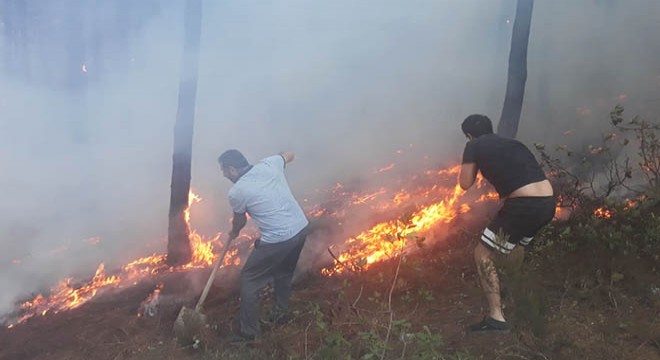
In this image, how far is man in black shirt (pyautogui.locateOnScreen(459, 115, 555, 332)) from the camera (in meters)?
4.00

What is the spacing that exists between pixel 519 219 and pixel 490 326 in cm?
90

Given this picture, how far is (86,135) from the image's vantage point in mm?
8688

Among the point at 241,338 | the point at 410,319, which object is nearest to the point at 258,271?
the point at 241,338

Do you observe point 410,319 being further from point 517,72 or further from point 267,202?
A: point 517,72

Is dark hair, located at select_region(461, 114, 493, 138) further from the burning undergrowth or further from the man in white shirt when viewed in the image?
the man in white shirt

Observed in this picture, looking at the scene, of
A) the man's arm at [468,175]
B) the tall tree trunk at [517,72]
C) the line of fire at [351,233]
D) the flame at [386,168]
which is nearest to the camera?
the man's arm at [468,175]

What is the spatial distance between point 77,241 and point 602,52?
33.6 feet

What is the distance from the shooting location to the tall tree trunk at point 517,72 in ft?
24.7

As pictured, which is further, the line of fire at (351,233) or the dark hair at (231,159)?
the line of fire at (351,233)

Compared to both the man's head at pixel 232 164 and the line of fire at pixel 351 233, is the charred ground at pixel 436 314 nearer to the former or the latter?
the line of fire at pixel 351 233

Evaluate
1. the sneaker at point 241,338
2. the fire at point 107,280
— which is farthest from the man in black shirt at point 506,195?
the fire at point 107,280

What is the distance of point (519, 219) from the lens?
400cm

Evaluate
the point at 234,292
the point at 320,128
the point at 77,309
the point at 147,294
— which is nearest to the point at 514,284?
the point at 234,292

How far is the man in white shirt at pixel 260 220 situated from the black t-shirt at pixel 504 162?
1.77 metres
